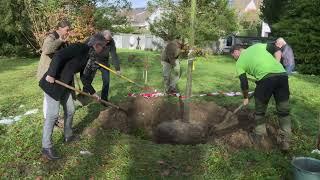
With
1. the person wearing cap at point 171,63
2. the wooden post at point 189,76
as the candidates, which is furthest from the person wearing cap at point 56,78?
the person wearing cap at point 171,63

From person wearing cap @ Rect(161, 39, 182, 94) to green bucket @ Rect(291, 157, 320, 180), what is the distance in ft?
19.9

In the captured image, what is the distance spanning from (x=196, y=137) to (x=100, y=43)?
2435 mm

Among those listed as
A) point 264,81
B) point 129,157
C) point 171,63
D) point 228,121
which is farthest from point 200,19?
point 129,157

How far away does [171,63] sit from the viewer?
11.2 m

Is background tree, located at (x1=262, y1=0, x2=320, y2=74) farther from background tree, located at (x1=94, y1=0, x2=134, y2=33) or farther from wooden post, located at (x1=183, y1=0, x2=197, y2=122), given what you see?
wooden post, located at (x1=183, y1=0, x2=197, y2=122)

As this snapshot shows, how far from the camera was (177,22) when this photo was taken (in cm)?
2795

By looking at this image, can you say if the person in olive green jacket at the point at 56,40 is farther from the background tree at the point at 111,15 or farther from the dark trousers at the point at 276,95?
the background tree at the point at 111,15

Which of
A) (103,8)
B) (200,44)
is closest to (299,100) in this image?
(103,8)

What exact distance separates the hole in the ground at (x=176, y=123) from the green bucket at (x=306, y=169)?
1.25 meters

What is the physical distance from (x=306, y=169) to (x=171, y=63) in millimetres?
6310

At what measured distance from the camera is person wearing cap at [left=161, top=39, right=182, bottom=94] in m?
11.1

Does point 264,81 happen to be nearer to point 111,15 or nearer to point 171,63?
point 171,63

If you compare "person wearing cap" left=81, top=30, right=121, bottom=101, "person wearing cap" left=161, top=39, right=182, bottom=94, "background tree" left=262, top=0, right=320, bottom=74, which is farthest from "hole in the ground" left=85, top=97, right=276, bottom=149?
"background tree" left=262, top=0, right=320, bottom=74

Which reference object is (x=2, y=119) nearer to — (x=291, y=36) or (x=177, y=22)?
(x=291, y=36)
